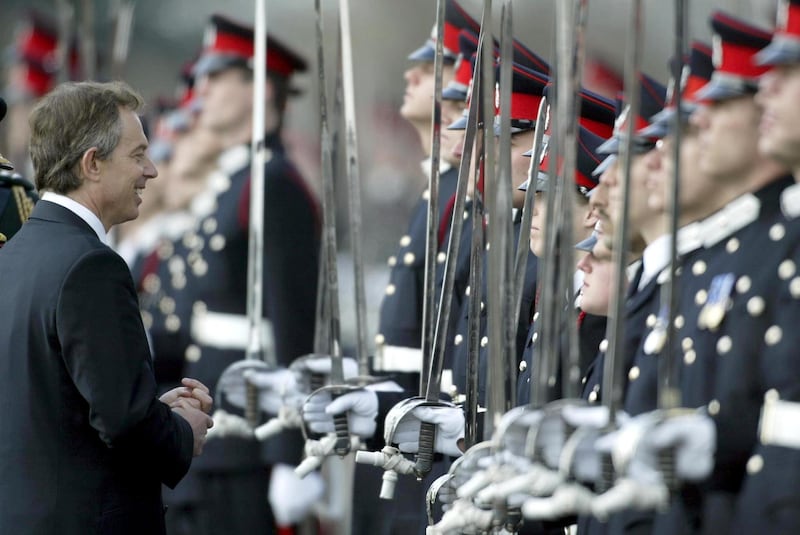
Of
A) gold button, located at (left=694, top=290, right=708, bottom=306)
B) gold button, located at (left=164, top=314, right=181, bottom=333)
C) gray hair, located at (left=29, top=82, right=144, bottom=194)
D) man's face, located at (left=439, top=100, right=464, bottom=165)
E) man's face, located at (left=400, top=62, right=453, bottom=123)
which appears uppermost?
man's face, located at (left=400, top=62, right=453, bottom=123)

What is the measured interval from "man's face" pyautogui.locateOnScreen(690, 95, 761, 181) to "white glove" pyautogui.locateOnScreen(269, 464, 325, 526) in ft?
9.80

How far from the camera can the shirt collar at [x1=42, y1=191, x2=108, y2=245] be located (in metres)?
3.34

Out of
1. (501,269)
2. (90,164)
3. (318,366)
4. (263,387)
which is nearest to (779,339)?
(501,269)

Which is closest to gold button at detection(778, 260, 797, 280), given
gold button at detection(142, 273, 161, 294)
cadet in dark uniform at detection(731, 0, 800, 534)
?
cadet in dark uniform at detection(731, 0, 800, 534)

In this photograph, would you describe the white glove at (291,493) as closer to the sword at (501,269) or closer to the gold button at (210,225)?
the gold button at (210,225)

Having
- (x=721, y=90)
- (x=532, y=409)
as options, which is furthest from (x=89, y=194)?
(x=721, y=90)

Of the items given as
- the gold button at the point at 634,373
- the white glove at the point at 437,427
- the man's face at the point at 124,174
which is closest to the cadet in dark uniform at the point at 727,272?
the gold button at the point at 634,373

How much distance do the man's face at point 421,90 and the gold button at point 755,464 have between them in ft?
7.21

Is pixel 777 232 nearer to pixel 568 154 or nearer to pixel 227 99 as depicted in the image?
pixel 568 154

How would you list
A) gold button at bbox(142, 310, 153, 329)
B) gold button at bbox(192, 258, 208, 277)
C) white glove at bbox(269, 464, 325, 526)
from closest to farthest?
1. white glove at bbox(269, 464, 325, 526)
2. gold button at bbox(192, 258, 208, 277)
3. gold button at bbox(142, 310, 153, 329)

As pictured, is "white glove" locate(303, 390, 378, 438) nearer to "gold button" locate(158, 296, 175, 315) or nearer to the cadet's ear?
the cadet's ear

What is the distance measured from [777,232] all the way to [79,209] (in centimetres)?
144

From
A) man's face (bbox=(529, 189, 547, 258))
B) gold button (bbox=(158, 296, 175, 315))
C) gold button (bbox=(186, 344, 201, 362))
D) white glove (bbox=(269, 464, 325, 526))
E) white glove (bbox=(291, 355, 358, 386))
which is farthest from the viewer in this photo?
gold button (bbox=(158, 296, 175, 315))

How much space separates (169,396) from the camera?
3.56 meters
